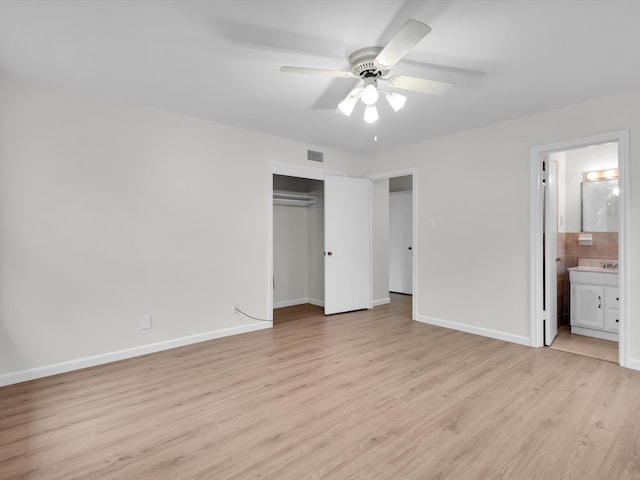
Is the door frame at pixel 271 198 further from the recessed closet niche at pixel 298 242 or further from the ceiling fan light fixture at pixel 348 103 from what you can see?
the ceiling fan light fixture at pixel 348 103

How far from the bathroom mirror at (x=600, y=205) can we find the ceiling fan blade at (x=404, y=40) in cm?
384

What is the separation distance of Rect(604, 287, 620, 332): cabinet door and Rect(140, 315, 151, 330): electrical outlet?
16.7ft

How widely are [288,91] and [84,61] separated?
1564 mm

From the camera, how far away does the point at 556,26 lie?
6.63 ft

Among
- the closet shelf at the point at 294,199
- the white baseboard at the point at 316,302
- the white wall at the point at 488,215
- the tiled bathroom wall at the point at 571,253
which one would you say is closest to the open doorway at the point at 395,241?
the white baseboard at the point at 316,302

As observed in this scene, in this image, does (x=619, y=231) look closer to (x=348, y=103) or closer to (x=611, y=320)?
(x=611, y=320)

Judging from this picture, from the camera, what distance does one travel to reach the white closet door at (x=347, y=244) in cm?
489

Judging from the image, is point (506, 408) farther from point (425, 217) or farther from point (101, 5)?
point (101, 5)

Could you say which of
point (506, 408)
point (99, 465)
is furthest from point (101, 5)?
point (506, 408)

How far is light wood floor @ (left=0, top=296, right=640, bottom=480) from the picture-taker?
1.71 metres

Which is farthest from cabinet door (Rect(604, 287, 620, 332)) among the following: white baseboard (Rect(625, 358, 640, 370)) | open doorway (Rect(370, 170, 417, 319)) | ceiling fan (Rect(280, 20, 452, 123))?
ceiling fan (Rect(280, 20, 452, 123))

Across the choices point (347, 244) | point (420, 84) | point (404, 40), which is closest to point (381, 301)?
point (347, 244)

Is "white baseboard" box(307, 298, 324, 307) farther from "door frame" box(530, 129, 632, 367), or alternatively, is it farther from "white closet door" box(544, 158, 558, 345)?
"white closet door" box(544, 158, 558, 345)

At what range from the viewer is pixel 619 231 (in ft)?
9.89
